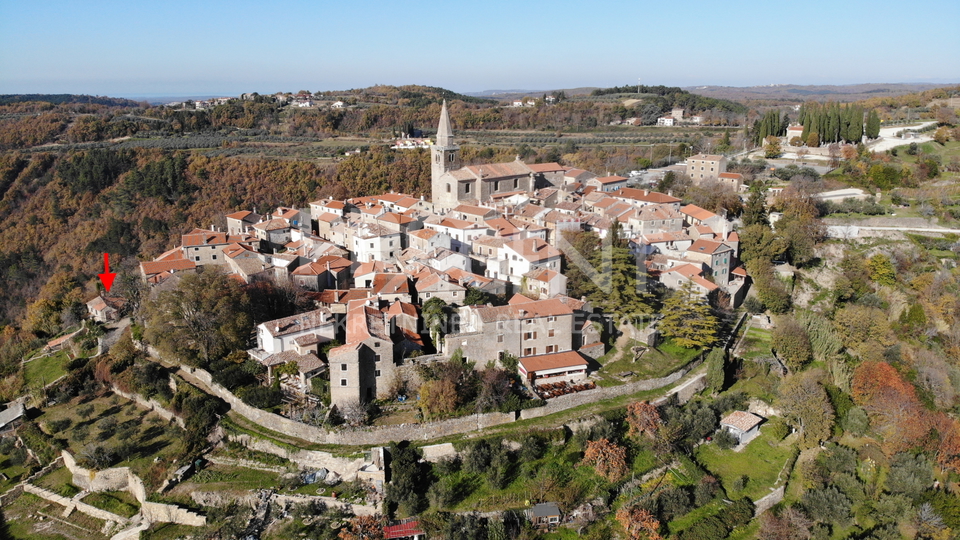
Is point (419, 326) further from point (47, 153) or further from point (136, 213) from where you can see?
point (47, 153)

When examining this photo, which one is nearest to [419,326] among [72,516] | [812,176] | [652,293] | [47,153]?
[652,293]

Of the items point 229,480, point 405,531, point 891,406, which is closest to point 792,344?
point 891,406

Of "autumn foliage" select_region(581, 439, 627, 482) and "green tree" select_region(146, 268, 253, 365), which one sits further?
"green tree" select_region(146, 268, 253, 365)

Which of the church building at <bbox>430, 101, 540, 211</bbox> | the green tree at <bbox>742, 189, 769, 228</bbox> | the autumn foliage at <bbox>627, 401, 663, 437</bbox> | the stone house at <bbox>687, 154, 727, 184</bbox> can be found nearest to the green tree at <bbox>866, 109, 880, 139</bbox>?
the stone house at <bbox>687, 154, 727, 184</bbox>

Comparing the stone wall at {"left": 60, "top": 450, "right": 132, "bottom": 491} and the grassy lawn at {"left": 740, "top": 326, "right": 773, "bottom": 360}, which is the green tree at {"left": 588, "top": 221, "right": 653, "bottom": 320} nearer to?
the grassy lawn at {"left": 740, "top": 326, "right": 773, "bottom": 360}

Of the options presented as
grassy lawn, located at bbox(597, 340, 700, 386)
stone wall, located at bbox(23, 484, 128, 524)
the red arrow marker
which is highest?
the red arrow marker

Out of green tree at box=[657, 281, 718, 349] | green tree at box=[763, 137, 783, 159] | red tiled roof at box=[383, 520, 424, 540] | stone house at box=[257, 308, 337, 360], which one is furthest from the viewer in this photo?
green tree at box=[763, 137, 783, 159]

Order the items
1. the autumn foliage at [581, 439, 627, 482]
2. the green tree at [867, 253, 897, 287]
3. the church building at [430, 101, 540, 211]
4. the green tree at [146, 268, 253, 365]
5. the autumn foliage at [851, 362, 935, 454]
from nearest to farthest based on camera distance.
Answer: the autumn foliage at [581, 439, 627, 482] → the autumn foliage at [851, 362, 935, 454] → the green tree at [146, 268, 253, 365] → the green tree at [867, 253, 897, 287] → the church building at [430, 101, 540, 211]
